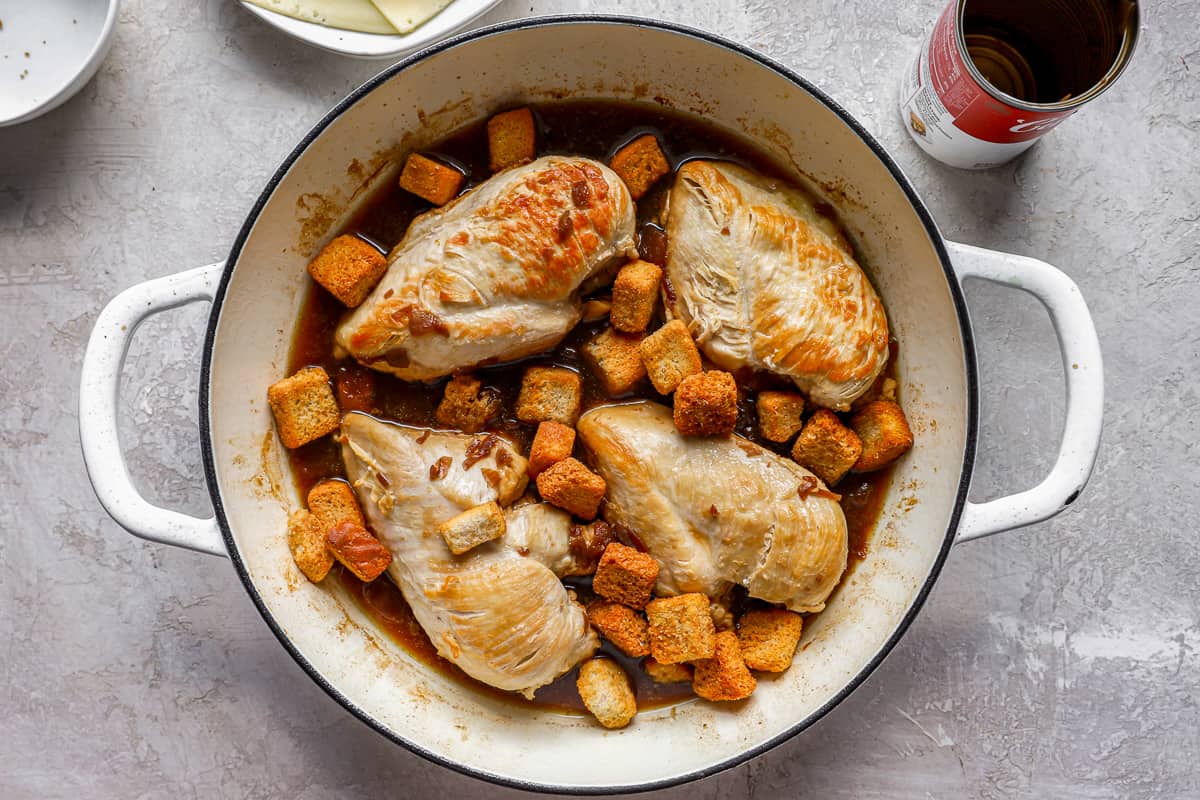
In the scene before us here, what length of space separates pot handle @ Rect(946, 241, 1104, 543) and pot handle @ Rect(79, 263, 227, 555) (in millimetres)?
1980

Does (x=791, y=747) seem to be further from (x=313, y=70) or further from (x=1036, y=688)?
(x=313, y=70)

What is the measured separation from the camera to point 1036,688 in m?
2.81

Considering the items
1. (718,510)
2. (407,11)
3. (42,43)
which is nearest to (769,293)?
(718,510)

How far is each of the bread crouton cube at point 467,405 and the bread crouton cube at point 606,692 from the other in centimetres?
77

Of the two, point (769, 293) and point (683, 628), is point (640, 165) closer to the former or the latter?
point (769, 293)

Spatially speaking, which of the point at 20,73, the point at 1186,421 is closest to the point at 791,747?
the point at 1186,421

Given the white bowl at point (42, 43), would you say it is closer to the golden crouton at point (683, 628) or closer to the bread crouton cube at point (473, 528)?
the bread crouton cube at point (473, 528)

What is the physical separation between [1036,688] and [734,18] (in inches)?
88.0

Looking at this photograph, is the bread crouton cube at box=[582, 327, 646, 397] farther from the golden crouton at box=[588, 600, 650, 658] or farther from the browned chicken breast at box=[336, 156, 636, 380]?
the golden crouton at box=[588, 600, 650, 658]

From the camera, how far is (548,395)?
257 centimetres

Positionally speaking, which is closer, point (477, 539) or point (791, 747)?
point (477, 539)

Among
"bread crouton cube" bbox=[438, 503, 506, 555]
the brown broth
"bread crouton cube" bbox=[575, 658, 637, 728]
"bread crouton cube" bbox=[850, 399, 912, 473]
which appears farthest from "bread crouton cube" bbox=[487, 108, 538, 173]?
"bread crouton cube" bbox=[575, 658, 637, 728]

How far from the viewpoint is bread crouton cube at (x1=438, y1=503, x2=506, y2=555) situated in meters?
2.42

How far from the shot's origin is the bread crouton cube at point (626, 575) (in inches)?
98.6
